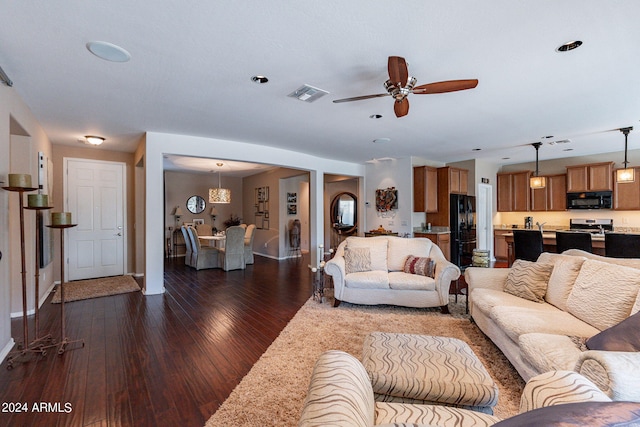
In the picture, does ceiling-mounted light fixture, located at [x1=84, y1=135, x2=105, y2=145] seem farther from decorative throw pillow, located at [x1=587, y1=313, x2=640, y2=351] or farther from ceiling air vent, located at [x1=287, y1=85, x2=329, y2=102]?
decorative throw pillow, located at [x1=587, y1=313, x2=640, y2=351]

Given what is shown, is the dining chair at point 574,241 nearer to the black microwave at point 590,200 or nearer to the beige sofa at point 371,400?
the black microwave at point 590,200

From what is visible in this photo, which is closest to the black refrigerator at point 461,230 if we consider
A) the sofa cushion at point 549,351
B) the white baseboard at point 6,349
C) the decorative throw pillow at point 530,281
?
the decorative throw pillow at point 530,281

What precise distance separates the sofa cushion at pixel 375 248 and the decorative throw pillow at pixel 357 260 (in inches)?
3.9

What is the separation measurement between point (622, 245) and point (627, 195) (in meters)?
3.12

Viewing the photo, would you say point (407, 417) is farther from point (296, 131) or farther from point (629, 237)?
point (629, 237)

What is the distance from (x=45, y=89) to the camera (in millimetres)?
3096

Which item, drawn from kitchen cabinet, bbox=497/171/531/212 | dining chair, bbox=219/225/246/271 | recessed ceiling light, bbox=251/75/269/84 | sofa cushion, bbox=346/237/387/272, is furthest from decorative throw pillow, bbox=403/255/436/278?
kitchen cabinet, bbox=497/171/531/212

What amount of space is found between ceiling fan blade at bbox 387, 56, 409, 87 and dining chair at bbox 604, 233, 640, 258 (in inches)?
168

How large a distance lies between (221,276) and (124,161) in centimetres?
301

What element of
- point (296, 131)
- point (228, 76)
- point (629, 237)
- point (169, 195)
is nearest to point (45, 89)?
point (228, 76)

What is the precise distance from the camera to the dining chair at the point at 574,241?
469 centimetres

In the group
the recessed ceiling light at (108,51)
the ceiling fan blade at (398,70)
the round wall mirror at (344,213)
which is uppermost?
the recessed ceiling light at (108,51)

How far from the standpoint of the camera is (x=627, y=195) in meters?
6.40

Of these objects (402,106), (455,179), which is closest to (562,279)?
(402,106)
